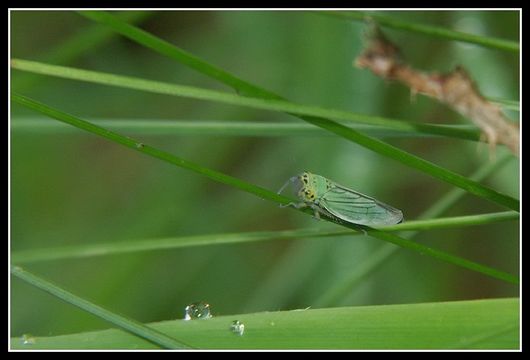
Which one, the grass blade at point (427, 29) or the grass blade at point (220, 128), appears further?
the grass blade at point (220, 128)

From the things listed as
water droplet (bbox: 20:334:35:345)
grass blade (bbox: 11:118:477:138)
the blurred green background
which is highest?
the blurred green background

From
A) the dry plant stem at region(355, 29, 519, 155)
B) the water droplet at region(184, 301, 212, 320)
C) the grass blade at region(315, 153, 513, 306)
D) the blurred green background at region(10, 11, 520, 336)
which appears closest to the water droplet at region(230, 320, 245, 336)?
the water droplet at region(184, 301, 212, 320)

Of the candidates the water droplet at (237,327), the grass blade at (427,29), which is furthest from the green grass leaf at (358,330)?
the grass blade at (427,29)

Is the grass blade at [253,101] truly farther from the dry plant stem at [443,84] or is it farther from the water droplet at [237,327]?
the water droplet at [237,327]

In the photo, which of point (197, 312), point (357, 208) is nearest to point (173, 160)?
point (197, 312)

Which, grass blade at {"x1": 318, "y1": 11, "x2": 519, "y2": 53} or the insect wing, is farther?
the insect wing

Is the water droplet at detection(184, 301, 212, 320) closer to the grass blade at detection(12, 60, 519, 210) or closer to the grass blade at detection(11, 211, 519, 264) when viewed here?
the grass blade at detection(11, 211, 519, 264)
